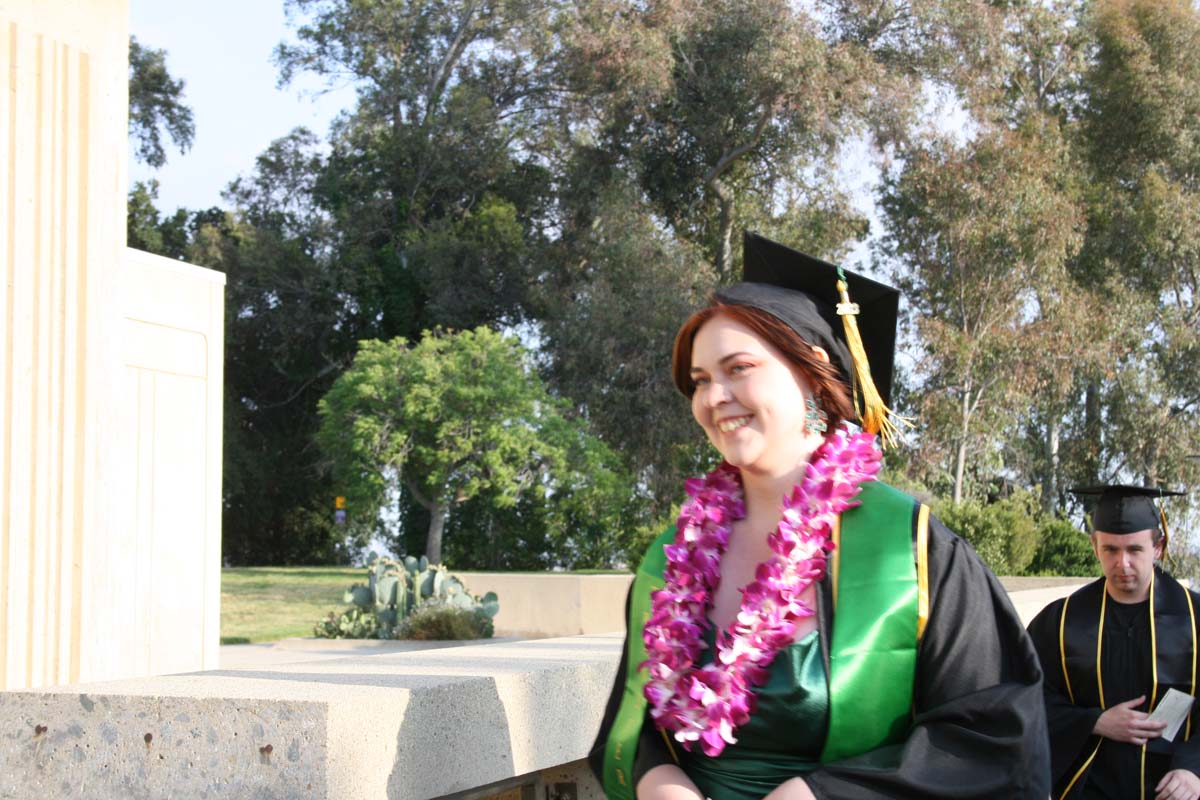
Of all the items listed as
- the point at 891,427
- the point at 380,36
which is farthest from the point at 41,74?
the point at 380,36

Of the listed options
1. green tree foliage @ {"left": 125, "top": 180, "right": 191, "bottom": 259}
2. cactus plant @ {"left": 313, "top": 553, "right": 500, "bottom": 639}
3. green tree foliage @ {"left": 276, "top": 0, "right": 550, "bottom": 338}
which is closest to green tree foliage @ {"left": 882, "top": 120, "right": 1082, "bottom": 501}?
green tree foliage @ {"left": 276, "top": 0, "right": 550, "bottom": 338}

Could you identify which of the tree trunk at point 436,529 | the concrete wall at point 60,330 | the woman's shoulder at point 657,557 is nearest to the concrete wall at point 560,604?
the tree trunk at point 436,529

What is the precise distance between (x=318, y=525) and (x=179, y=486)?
91.1 ft

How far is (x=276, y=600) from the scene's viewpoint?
22.2 meters

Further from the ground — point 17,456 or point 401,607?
point 17,456

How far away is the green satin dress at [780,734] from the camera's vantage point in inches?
78.9

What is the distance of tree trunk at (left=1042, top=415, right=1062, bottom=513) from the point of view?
96.4 ft

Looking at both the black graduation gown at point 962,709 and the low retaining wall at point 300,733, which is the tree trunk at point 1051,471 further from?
the black graduation gown at point 962,709

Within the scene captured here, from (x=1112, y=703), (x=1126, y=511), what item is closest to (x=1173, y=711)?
(x=1112, y=703)

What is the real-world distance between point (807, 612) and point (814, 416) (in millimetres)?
354

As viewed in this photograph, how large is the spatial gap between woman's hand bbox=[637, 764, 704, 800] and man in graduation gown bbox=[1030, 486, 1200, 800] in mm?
2076

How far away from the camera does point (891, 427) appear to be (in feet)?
7.81

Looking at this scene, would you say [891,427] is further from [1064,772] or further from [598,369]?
[598,369]

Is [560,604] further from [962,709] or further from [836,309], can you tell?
[962,709]
